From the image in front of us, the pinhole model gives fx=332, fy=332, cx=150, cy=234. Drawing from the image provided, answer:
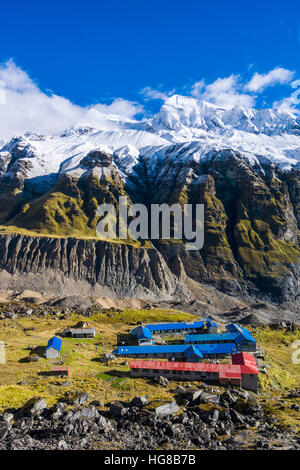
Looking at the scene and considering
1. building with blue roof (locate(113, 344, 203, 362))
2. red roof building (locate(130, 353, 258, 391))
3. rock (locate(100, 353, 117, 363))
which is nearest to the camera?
red roof building (locate(130, 353, 258, 391))

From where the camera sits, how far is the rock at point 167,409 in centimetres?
3291

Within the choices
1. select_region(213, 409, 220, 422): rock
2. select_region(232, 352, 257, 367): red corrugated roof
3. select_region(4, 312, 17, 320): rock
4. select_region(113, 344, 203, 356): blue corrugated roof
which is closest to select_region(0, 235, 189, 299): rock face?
select_region(4, 312, 17, 320): rock

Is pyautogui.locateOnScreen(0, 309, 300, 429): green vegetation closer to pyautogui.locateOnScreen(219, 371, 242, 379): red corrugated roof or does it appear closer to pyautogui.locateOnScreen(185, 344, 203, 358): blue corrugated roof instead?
pyautogui.locateOnScreen(219, 371, 242, 379): red corrugated roof

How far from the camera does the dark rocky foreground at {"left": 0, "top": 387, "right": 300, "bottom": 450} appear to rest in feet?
89.7

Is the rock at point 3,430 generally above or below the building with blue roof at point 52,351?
above

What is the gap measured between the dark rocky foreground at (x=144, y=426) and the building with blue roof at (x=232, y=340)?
105 ft

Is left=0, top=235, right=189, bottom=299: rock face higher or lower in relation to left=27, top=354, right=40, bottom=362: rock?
higher

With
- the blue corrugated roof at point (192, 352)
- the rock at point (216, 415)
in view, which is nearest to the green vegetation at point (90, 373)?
the rock at point (216, 415)

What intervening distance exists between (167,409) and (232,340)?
4044 centimetres

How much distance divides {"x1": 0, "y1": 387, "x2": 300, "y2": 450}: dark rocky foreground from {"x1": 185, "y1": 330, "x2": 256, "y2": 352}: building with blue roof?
105 ft

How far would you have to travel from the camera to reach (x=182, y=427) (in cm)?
3038

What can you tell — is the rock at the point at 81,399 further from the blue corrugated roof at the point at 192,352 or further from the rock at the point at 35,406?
the blue corrugated roof at the point at 192,352

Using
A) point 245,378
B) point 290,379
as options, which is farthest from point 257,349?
point 245,378

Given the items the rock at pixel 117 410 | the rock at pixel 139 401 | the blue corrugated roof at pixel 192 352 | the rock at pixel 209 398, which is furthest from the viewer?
the blue corrugated roof at pixel 192 352
